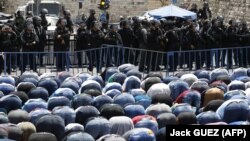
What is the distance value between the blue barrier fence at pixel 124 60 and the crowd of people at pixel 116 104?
3032 millimetres

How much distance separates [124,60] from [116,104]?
800 cm

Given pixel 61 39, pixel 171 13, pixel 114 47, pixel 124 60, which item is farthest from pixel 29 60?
pixel 171 13

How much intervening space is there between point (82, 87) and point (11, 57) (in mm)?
5104

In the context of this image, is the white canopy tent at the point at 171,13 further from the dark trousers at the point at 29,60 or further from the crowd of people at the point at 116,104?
the crowd of people at the point at 116,104

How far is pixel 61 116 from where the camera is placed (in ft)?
48.4

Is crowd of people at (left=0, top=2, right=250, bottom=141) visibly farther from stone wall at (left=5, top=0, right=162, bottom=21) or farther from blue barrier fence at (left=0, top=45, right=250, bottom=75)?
stone wall at (left=5, top=0, right=162, bottom=21)

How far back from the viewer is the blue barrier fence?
2269 centimetres

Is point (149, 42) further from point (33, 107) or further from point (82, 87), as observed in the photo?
point (33, 107)

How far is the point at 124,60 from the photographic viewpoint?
2347 cm

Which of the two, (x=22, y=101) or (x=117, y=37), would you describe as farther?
(x=117, y=37)

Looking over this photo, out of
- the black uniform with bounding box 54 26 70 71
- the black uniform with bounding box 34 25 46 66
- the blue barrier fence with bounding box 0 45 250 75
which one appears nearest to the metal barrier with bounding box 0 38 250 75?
the blue barrier fence with bounding box 0 45 250 75

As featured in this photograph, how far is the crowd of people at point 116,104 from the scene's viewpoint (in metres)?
14.0

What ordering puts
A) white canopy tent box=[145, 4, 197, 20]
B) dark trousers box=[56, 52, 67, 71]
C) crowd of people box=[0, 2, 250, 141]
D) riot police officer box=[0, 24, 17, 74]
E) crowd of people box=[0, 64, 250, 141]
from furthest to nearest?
white canopy tent box=[145, 4, 197, 20] < riot police officer box=[0, 24, 17, 74] < dark trousers box=[56, 52, 67, 71] < crowd of people box=[0, 2, 250, 141] < crowd of people box=[0, 64, 250, 141]

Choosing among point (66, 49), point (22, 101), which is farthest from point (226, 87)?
point (66, 49)
